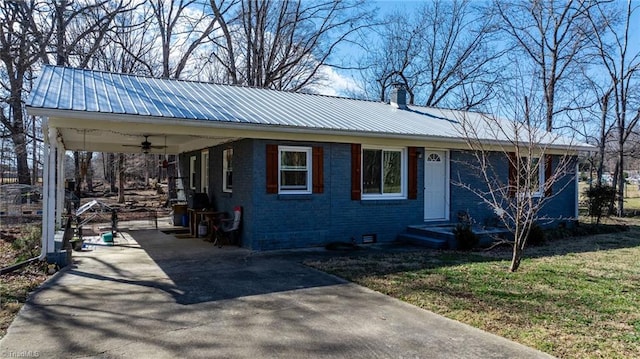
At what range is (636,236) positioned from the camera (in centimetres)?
1259

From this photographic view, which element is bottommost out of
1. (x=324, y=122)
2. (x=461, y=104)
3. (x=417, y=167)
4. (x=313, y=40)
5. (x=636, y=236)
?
(x=636, y=236)

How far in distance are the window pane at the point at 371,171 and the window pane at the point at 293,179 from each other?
5.27 feet

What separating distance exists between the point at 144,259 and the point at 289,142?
12.4 ft

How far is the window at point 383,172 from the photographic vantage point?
35.8 feet

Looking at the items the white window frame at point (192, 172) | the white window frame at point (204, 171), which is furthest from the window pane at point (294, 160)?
the white window frame at point (192, 172)

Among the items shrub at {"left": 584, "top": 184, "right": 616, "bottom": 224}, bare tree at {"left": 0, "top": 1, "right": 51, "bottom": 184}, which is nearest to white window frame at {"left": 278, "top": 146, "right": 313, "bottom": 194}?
shrub at {"left": 584, "top": 184, "right": 616, "bottom": 224}

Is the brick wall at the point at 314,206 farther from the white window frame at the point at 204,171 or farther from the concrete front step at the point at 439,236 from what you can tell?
the white window frame at the point at 204,171

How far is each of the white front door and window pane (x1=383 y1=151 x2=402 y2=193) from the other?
0.90 metres

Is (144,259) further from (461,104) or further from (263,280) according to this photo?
(461,104)

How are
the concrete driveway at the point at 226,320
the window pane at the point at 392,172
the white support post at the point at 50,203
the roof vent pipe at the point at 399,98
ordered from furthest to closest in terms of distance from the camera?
the roof vent pipe at the point at 399,98 < the window pane at the point at 392,172 < the white support post at the point at 50,203 < the concrete driveway at the point at 226,320

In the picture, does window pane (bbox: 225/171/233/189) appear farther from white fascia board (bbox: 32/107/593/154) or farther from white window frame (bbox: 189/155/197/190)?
white window frame (bbox: 189/155/197/190)

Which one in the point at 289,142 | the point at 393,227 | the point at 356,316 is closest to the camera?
the point at 356,316

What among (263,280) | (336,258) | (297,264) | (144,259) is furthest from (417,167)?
(144,259)

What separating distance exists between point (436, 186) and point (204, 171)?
264 inches
